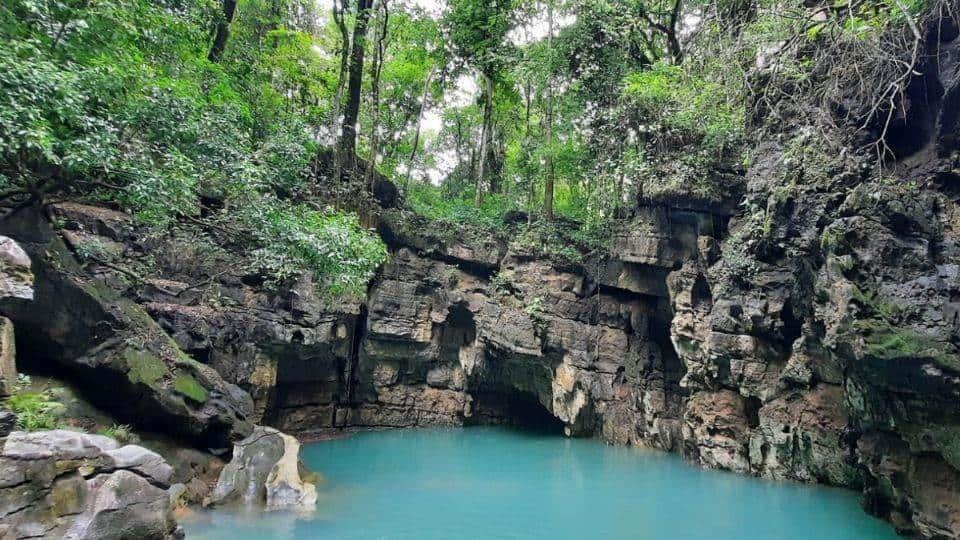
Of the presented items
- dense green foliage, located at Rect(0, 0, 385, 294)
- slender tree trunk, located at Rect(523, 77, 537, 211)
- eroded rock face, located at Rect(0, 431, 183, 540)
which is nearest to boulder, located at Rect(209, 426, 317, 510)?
eroded rock face, located at Rect(0, 431, 183, 540)

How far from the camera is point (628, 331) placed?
15.7 m

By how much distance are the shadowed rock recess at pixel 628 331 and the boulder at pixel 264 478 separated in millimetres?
424

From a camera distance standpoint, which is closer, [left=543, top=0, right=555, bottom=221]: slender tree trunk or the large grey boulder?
the large grey boulder

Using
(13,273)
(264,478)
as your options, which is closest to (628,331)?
(264,478)

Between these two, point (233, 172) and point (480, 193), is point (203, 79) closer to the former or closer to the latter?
point (233, 172)

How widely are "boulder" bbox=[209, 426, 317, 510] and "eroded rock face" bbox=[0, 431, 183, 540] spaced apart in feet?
7.77

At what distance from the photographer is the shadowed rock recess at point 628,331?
746cm

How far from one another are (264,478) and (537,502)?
430 cm

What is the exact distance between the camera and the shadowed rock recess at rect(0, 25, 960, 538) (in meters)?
7.46

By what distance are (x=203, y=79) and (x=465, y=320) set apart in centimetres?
882

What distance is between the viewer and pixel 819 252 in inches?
355

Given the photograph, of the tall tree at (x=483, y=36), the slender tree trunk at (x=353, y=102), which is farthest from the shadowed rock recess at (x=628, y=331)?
the tall tree at (x=483, y=36)

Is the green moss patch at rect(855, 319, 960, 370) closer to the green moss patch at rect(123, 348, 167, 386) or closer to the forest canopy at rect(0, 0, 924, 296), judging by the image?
the forest canopy at rect(0, 0, 924, 296)

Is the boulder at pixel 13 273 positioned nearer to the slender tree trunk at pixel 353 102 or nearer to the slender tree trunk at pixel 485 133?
the slender tree trunk at pixel 353 102
